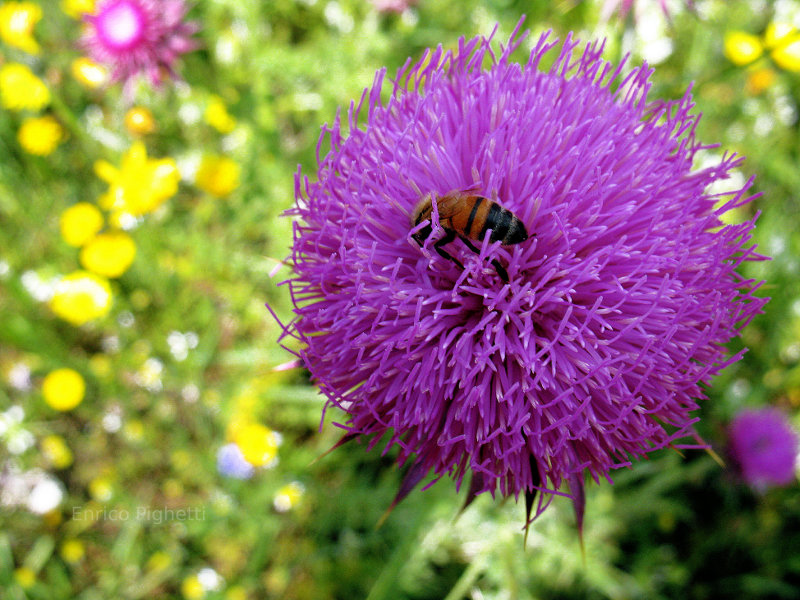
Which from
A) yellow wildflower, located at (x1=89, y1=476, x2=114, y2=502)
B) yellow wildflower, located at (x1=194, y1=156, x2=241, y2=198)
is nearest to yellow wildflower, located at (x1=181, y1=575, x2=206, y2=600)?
yellow wildflower, located at (x1=89, y1=476, x2=114, y2=502)

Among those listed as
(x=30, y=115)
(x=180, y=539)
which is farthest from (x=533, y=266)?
(x=30, y=115)

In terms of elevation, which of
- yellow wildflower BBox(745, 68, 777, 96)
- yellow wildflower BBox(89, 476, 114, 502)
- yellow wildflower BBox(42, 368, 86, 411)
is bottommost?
yellow wildflower BBox(89, 476, 114, 502)

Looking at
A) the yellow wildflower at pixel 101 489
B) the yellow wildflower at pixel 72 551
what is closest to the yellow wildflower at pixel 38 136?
the yellow wildflower at pixel 101 489

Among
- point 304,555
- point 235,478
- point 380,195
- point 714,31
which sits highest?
point 714,31

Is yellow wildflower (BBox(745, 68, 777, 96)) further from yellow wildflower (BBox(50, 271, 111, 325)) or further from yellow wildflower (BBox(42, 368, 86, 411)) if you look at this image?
yellow wildflower (BBox(42, 368, 86, 411))

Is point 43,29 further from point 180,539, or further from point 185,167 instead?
point 180,539

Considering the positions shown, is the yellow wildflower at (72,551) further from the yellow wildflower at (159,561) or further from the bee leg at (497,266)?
the bee leg at (497,266)
